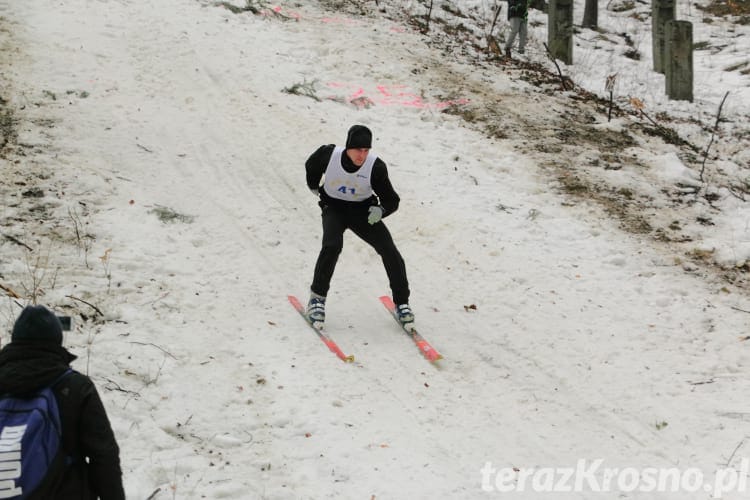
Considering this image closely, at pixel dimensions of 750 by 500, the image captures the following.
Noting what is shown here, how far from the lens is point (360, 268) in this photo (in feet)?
26.3

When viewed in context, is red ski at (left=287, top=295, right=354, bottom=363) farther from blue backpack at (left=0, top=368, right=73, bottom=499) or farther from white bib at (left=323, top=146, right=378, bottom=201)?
blue backpack at (left=0, top=368, right=73, bottom=499)

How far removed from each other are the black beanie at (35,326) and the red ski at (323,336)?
353 centimetres

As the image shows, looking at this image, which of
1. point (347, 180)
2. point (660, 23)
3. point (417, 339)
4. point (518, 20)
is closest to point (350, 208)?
point (347, 180)

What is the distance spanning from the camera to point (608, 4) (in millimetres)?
19156

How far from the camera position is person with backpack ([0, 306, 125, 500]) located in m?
2.87

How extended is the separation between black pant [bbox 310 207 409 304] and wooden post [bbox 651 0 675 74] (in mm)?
9918

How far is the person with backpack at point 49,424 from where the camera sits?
9.41 feet

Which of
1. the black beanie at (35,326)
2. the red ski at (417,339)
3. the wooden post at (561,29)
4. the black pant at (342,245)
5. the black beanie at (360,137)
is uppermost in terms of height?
the wooden post at (561,29)

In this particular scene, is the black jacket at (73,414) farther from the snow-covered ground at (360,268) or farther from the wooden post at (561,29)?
the wooden post at (561,29)

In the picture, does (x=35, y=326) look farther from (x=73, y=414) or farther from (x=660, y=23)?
(x=660, y=23)

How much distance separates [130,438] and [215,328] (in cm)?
171

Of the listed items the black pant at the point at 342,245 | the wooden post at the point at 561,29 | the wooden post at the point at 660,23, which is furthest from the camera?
the wooden post at the point at 660,23

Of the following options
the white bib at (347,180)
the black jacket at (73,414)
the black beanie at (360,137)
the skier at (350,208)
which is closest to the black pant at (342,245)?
the skier at (350,208)

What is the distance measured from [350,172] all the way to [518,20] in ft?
28.4
